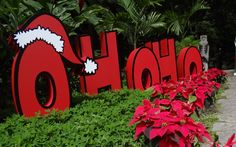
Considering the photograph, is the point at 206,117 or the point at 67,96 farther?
the point at 206,117

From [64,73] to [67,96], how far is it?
0.26 meters

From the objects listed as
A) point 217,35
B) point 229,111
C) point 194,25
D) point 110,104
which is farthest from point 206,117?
point 217,35

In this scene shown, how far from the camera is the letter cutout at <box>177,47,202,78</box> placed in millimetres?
7809

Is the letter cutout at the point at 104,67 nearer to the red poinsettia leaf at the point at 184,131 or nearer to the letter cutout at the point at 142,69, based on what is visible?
the letter cutout at the point at 142,69

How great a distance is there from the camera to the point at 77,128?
11.3 feet

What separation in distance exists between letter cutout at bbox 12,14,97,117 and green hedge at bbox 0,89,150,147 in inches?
7.5

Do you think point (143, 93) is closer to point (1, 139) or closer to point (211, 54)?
point (1, 139)

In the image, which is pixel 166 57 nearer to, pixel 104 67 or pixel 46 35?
pixel 104 67

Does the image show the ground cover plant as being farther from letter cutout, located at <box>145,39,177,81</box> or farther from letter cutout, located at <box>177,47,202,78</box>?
letter cutout, located at <box>177,47,202,78</box>

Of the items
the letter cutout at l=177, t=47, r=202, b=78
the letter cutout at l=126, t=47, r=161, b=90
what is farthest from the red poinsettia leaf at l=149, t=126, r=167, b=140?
the letter cutout at l=177, t=47, r=202, b=78

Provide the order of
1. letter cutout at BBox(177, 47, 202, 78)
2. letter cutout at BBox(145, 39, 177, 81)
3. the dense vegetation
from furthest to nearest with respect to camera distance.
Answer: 1. letter cutout at BBox(177, 47, 202, 78)
2. letter cutout at BBox(145, 39, 177, 81)
3. the dense vegetation

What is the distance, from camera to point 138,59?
628 centimetres

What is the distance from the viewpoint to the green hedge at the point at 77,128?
3.15m

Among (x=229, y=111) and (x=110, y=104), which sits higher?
(x=110, y=104)
